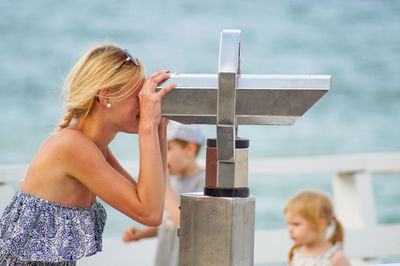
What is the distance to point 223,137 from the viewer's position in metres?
0.89

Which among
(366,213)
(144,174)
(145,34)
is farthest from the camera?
(145,34)

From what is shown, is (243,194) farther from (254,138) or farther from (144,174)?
(254,138)

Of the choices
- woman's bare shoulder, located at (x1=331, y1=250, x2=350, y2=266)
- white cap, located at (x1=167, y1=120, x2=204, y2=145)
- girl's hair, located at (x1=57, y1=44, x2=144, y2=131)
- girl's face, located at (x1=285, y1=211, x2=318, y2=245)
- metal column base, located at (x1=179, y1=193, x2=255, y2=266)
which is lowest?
woman's bare shoulder, located at (x1=331, y1=250, x2=350, y2=266)

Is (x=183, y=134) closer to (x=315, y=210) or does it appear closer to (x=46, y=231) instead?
(x=315, y=210)

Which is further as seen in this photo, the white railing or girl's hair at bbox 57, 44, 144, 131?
the white railing

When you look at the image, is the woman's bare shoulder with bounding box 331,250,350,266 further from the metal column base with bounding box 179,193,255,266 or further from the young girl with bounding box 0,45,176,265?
the metal column base with bounding box 179,193,255,266

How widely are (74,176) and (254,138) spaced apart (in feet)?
32.2

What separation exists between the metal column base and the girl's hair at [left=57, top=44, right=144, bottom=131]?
0.31 m

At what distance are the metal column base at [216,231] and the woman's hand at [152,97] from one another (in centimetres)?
16

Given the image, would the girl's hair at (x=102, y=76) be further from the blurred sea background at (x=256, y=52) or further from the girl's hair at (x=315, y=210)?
the blurred sea background at (x=256, y=52)

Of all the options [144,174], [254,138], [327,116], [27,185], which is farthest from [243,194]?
[327,116]

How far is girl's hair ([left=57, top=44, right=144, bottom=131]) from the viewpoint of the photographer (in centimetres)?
117

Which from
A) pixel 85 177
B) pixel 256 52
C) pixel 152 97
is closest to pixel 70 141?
pixel 85 177

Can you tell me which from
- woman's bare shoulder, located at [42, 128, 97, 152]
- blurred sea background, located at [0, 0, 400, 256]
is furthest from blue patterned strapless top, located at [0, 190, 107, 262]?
blurred sea background, located at [0, 0, 400, 256]
